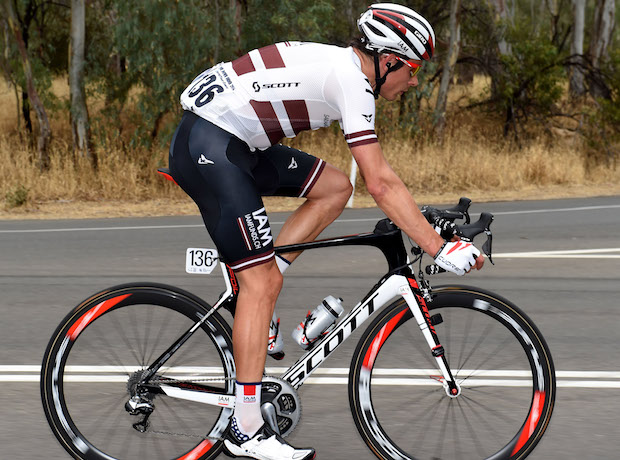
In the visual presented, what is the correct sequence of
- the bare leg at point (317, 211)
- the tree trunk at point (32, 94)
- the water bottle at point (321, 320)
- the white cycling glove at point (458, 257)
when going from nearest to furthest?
the white cycling glove at point (458, 257), the water bottle at point (321, 320), the bare leg at point (317, 211), the tree trunk at point (32, 94)

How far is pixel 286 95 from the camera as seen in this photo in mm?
3656

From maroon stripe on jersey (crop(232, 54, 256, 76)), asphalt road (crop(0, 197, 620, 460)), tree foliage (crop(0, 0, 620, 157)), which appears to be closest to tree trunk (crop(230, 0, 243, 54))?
tree foliage (crop(0, 0, 620, 157))

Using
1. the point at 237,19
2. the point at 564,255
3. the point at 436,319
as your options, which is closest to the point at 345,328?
the point at 436,319

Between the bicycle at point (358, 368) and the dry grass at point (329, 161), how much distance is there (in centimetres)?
1063

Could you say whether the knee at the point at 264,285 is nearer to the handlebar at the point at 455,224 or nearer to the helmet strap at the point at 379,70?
the handlebar at the point at 455,224

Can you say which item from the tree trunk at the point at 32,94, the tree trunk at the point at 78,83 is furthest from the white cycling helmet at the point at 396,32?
the tree trunk at the point at 32,94

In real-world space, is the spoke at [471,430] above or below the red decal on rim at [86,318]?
below

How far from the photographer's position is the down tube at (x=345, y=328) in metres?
3.81

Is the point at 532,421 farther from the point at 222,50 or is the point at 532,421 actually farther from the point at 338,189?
the point at 222,50

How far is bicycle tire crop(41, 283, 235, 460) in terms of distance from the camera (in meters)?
3.84

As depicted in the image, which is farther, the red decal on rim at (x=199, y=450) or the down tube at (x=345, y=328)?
the red decal on rim at (x=199, y=450)

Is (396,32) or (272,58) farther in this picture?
(272,58)

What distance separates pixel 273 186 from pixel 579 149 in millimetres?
19215

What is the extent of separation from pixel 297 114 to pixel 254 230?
0.48 m
